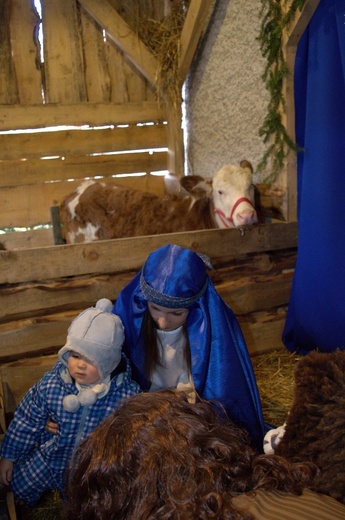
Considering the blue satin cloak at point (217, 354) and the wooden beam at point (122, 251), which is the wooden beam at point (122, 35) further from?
the blue satin cloak at point (217, 354)

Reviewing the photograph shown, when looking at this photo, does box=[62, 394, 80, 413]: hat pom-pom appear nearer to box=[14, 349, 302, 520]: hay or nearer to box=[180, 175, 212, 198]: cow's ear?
box=[14, 349, 302, 520]: hay

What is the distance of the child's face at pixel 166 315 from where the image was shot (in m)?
2.25

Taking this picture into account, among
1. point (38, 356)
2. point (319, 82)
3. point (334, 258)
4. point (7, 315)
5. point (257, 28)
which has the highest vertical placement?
point (257, 28)

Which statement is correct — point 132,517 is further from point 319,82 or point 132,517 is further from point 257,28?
point 257,28

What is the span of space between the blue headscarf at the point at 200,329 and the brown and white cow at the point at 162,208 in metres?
1.75

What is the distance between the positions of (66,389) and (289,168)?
Answer: 2.44 metres

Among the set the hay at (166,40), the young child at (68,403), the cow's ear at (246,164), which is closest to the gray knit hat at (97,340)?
the young child at (68,403)

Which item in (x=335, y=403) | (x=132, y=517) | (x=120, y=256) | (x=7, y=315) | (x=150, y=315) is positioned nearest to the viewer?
(x=132, y=517)

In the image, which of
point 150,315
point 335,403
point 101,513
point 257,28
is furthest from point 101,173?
point 101,513

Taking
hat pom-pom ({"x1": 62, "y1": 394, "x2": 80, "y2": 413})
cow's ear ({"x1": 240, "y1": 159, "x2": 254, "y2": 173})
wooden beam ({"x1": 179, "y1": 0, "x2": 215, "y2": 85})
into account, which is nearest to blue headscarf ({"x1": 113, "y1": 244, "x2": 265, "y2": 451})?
Answer: hat pom-pom ({"x1": 62, "y1": 394, "x2": 80, "y2": 413})

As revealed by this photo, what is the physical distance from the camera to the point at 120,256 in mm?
3402

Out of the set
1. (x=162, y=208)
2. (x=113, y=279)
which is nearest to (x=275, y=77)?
(x=162, y=208)

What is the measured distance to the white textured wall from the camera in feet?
14.3

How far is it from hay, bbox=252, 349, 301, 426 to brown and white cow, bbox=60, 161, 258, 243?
1072 millimetres
